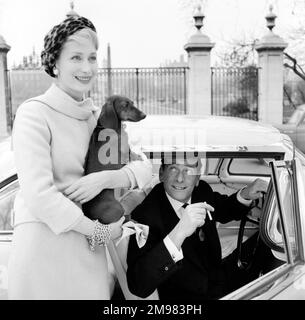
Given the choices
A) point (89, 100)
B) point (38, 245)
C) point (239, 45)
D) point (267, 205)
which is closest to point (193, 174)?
point (267, 205)

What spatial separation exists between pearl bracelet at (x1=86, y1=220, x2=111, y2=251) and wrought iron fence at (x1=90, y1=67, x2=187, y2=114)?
49.9 ft

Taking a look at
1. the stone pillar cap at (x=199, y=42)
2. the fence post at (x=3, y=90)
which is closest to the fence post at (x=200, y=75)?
the stone pillar cap at (x=199, y=42)

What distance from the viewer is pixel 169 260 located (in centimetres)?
216

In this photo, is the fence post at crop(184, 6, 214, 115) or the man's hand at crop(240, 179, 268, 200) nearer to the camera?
the man's hand at crop(240, 179, 268, 200)

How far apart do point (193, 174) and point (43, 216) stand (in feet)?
3.31

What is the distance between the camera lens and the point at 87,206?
193 centimetres

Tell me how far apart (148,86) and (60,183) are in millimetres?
17816

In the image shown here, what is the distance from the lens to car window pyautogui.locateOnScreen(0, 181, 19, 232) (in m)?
2.50

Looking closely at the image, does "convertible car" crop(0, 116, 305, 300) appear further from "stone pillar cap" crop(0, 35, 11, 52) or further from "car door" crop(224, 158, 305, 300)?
"stone pillar cap" crop(0, 35, 11, 52)

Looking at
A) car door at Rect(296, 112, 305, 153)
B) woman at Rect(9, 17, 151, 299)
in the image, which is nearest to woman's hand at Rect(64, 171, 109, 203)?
woman at Rect(9, 17, 151, 299)

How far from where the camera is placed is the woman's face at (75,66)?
1887mm

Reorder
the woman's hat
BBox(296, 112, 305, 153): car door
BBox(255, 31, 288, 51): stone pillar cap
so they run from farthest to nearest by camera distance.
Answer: BBox(255, 31, 288, 51): stone pillar cap → BBox(296, 112, 305, 153): car door → the woman's hat
